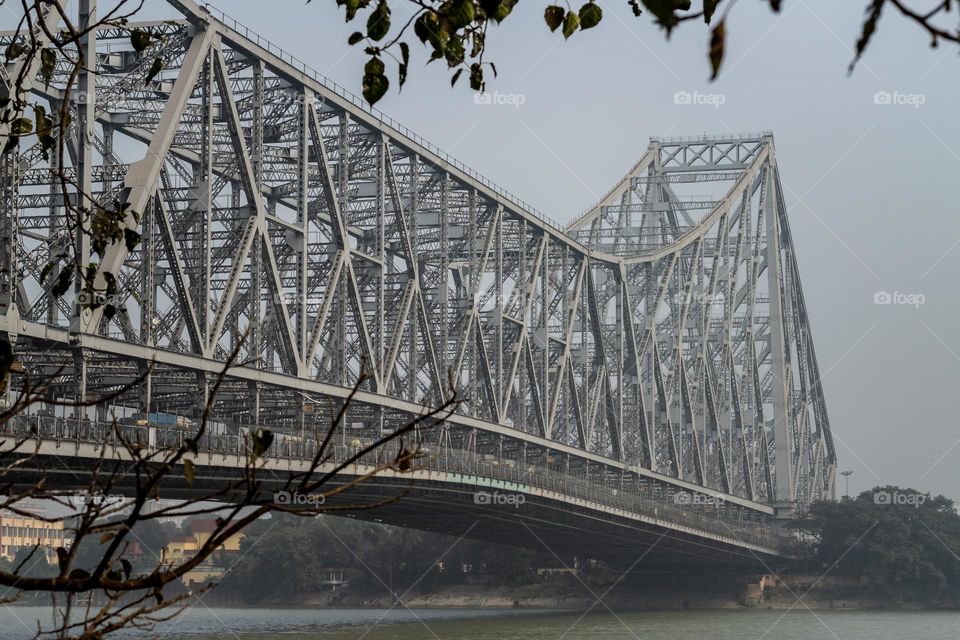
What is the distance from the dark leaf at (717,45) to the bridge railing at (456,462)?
13.1 feet

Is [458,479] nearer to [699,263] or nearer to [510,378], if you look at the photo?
[510,378]

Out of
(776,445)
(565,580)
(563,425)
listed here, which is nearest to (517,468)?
(563,425)

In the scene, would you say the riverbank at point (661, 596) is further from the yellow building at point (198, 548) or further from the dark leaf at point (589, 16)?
the dark leaf at point (589, 16)

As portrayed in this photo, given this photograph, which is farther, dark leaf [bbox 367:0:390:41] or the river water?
the river water

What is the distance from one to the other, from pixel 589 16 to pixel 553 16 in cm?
33

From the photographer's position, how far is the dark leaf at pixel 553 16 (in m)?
7.51

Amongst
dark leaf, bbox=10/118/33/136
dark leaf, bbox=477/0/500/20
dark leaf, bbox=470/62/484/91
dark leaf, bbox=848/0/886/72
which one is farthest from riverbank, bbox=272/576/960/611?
Answer: dark leaf, bbox=848/0/886/72

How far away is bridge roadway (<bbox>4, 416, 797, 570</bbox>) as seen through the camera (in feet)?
107

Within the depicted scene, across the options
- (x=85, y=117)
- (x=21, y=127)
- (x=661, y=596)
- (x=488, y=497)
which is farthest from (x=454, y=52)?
(x=661, y=596)

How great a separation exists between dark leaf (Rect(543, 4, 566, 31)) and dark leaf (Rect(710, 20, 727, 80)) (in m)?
2.87

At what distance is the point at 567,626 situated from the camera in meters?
68.2

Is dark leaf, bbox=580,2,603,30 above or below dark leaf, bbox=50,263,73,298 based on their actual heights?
above

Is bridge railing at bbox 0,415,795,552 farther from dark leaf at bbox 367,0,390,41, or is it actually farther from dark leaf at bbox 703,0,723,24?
dark leaf at bbox 703,0,723,24

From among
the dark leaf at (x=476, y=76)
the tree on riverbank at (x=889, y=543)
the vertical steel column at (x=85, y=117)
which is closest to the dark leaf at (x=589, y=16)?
the dark leaf at (x=476, y=76)
